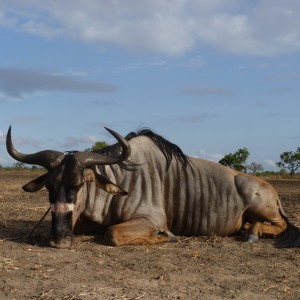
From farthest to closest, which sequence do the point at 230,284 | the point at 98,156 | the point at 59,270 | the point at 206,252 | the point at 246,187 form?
the point at 246,187 → the point at 98,156 → the point at 206,252 → the point at 59,270 → the point at 230,284

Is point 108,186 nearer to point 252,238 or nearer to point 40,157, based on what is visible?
point 40,157

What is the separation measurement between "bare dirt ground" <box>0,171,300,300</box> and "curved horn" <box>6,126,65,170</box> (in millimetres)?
962

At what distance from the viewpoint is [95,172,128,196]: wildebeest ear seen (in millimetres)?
7078

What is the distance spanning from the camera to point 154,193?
759cm

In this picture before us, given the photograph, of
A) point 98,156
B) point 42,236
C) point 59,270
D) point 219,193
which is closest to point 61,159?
point 98,156

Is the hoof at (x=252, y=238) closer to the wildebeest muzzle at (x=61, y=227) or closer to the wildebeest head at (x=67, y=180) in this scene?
the wildebeest head at (x=67, y=180)

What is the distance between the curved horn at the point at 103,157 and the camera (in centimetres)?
689

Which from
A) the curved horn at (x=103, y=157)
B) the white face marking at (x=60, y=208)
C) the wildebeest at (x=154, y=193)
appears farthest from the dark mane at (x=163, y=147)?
the white face marking at (x=60, y=208)

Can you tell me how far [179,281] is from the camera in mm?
5074

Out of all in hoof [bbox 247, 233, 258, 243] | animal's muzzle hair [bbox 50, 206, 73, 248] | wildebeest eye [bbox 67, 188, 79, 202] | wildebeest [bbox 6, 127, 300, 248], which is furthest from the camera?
hoof [bbox 247, 233, 258, 243]

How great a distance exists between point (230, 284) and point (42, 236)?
10.2ft

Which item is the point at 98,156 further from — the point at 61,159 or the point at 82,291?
the point at 82,291

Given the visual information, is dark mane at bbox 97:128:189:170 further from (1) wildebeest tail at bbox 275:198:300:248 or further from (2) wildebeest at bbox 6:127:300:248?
(1) wildebeest tail at bbox 275:198:300:248

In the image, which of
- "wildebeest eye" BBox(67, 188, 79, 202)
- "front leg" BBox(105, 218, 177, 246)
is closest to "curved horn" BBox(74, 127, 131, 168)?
"wildebeest eye" BBox(67, 188, 79, 202)
